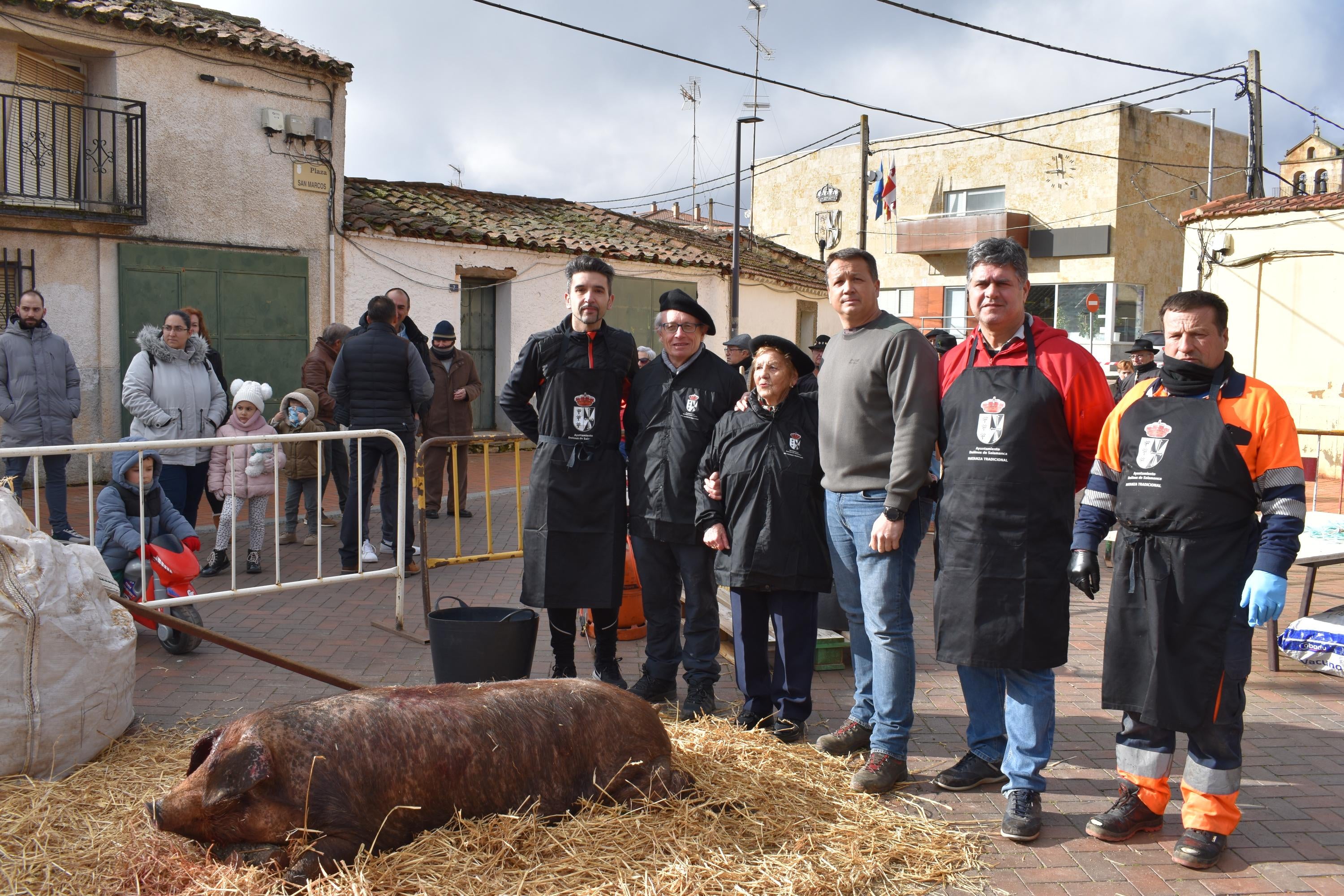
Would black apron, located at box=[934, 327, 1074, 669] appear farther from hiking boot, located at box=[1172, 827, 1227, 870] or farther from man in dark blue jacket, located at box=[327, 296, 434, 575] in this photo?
man in dark blue jacket, located at box=[327, 296, 434, 575]

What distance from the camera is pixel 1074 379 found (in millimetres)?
3586

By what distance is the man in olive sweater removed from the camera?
12.7 ft

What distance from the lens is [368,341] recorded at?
25.2 ft

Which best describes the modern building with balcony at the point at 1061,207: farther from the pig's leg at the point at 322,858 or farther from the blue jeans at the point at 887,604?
the pig's leg at the point at 322,858

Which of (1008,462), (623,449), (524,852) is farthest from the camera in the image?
(623,449)

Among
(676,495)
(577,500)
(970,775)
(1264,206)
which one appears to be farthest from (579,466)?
(1264,206)

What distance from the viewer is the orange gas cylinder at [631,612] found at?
6.00m

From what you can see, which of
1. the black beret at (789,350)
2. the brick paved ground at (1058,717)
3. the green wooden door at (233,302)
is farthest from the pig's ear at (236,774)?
the green wooden door at (233,302)

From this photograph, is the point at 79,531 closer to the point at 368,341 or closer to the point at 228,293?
the point at 368,341

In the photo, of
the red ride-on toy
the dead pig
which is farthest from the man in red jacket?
the red ride-on toy

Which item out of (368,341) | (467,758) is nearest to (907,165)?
(368,341)

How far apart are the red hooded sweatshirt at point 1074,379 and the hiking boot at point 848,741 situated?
1.39 m

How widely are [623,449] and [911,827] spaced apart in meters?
3.51

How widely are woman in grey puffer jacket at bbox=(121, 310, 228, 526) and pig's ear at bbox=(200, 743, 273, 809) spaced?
15.3 feet
